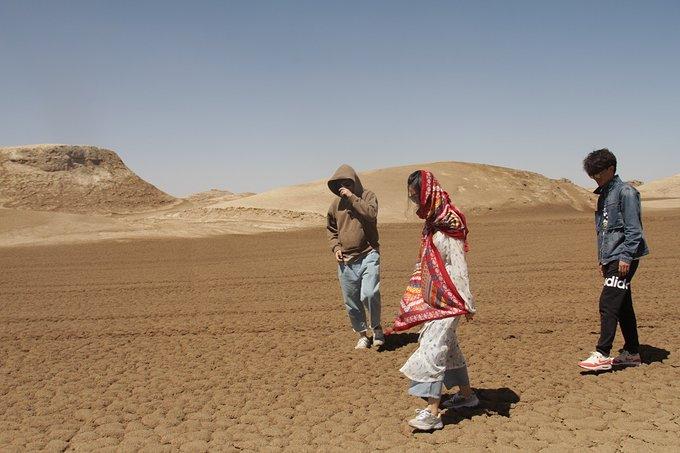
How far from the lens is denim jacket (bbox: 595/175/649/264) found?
198 inches

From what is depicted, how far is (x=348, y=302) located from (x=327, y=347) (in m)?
0.65

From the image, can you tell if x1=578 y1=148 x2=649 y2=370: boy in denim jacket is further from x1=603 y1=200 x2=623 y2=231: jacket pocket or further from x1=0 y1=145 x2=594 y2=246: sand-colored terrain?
x1=0 y1=145 x2=594 y2=246: sand-colored terrain

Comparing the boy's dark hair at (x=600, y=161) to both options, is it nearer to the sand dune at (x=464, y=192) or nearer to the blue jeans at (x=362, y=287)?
the blue jeans at (x=362, y=287)

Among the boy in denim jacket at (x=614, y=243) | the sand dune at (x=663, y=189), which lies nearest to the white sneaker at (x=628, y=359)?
the boy in denim jacket at (x=614, y=243)

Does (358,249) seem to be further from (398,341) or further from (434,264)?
(434,264)

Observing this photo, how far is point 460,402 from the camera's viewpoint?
465cm

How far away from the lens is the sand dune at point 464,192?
36.5 meters

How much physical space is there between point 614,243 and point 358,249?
7.78 feet

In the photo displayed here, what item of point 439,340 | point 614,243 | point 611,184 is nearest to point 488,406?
point 439,340

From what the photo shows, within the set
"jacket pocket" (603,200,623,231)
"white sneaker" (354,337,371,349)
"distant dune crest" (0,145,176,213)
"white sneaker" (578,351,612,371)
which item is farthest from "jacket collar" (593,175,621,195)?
"distant dune crest" (0,145,176,213)

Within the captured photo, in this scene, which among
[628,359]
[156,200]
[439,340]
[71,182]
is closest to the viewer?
[439,340]

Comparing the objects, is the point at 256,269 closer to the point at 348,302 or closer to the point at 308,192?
the point at 348,302

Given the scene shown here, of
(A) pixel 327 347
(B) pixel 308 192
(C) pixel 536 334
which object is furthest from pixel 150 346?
(B) pixel 308 192

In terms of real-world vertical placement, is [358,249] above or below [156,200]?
below
